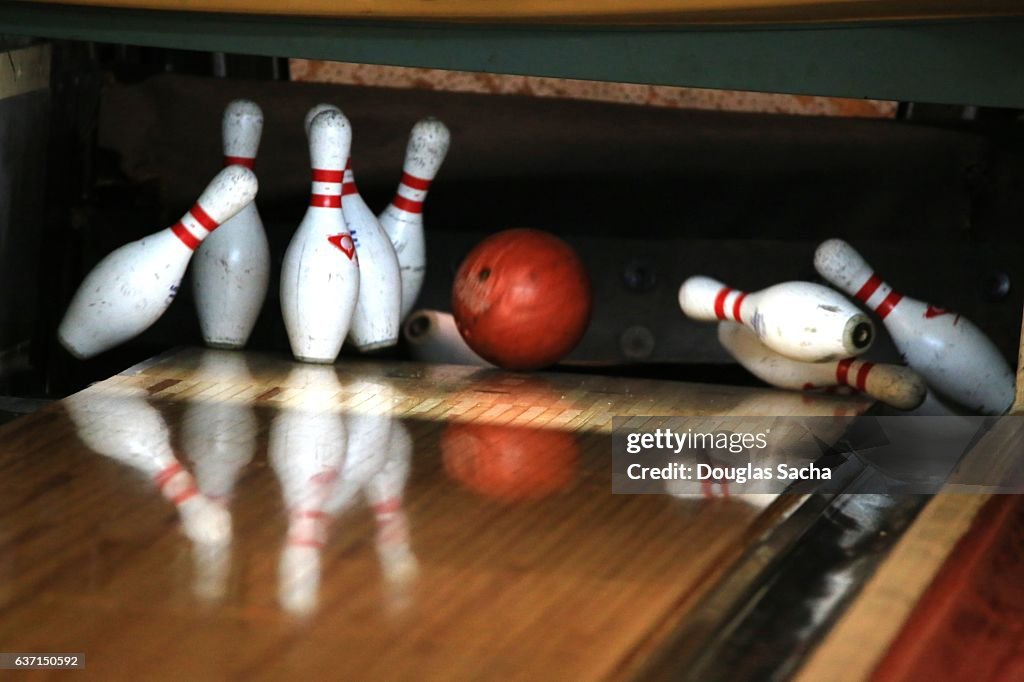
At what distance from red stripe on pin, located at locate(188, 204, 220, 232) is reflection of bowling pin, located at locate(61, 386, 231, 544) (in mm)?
260

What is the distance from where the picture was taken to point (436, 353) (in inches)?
80.0

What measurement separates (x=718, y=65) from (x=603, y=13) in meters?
0.17

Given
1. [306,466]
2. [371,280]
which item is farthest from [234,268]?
[306,466]

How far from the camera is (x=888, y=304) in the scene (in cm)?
185

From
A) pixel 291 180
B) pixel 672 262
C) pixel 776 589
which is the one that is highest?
pixel 291 180

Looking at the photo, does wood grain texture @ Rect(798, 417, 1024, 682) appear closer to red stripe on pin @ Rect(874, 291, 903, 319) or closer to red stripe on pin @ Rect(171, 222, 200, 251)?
red stripe on pin @ Rect(874, 291, 903, 319)

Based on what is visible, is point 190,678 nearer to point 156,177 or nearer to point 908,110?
point 156,177

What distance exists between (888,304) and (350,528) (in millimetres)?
959

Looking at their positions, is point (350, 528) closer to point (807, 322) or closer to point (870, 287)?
point (807, 322)

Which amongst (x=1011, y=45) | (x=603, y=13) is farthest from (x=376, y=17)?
(x=1011, y=45)

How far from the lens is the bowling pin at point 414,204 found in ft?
6.45

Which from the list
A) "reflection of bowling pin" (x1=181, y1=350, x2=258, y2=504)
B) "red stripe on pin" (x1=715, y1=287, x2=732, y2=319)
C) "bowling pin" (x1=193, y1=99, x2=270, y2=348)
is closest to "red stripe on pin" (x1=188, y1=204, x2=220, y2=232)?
"bowling pin" (x1=193, y1=99, x2=270, y2=348)

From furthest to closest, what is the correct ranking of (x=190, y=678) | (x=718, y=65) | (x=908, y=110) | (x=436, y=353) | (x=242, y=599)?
(x=908, y=110)
(x=436, y=353)
(x=718, y=65)
(x=242, y=599)
(x=190, y=678)

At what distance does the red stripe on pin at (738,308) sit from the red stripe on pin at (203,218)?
2.47ft
